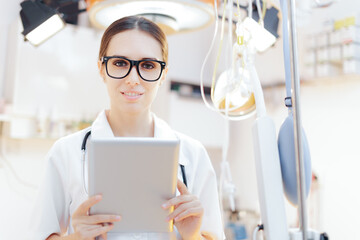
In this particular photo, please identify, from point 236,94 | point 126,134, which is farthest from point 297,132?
point 126,134

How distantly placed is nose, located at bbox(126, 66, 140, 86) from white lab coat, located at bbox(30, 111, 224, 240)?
0.21m

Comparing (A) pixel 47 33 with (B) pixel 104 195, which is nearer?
(B) pixel 104 195

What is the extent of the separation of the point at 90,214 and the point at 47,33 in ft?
2.90

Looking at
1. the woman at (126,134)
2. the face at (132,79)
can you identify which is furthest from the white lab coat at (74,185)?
the face at (132,79)

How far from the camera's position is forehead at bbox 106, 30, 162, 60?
A: 3.10 ft

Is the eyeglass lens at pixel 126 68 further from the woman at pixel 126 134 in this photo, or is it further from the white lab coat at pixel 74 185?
the white lab coat at pixel 74 185

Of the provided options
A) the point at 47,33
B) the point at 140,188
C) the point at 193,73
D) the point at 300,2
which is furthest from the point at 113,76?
the point at 193,73

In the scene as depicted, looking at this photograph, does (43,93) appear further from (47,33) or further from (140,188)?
(140,188)

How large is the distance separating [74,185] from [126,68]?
1.20 feet

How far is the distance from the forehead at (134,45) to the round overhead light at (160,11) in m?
0.14

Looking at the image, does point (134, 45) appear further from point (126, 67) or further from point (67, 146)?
point (67, 146)

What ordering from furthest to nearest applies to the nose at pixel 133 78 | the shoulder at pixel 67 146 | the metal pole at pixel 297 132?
1. the shoulder at pixel 67 146
2. the nose at pixel 133 78
3. the metal pole at pixel 297 132

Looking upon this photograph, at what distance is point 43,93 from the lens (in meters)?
2.53

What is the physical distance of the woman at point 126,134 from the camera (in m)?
0.93
